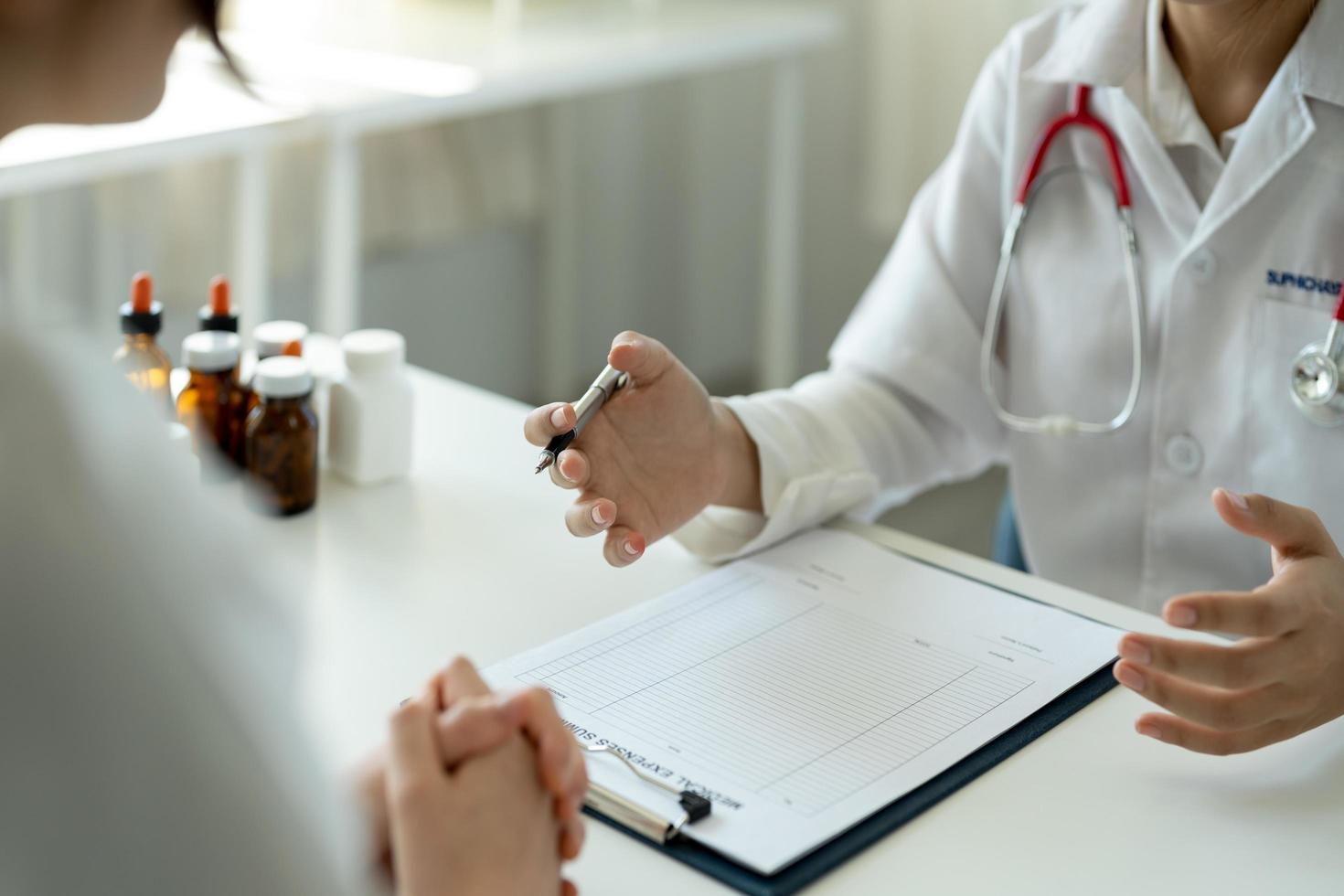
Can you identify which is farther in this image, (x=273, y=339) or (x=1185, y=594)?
(x=273, y=339)

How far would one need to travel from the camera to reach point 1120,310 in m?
1.24

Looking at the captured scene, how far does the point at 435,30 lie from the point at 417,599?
1.67 meters

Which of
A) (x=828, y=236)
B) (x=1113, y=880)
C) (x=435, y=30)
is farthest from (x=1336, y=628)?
(x=828, y=236)

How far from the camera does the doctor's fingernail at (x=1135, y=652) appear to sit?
0.77 m

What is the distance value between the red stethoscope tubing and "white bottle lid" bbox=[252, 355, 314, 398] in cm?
63

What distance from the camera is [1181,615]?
2.49 ft

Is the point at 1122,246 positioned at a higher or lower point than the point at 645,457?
higher

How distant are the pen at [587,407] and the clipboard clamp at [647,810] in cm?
26

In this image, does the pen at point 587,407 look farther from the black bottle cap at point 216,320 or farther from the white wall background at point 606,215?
the white wall background at point 606,215

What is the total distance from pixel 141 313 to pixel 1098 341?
2.61ft

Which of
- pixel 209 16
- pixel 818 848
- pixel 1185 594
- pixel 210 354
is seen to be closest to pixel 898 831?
pixel 818 848

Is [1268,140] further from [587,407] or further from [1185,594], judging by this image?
[587,407]

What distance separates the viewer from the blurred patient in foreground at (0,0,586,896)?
468mm

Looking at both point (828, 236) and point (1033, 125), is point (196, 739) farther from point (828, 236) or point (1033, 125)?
point (828, 236)
